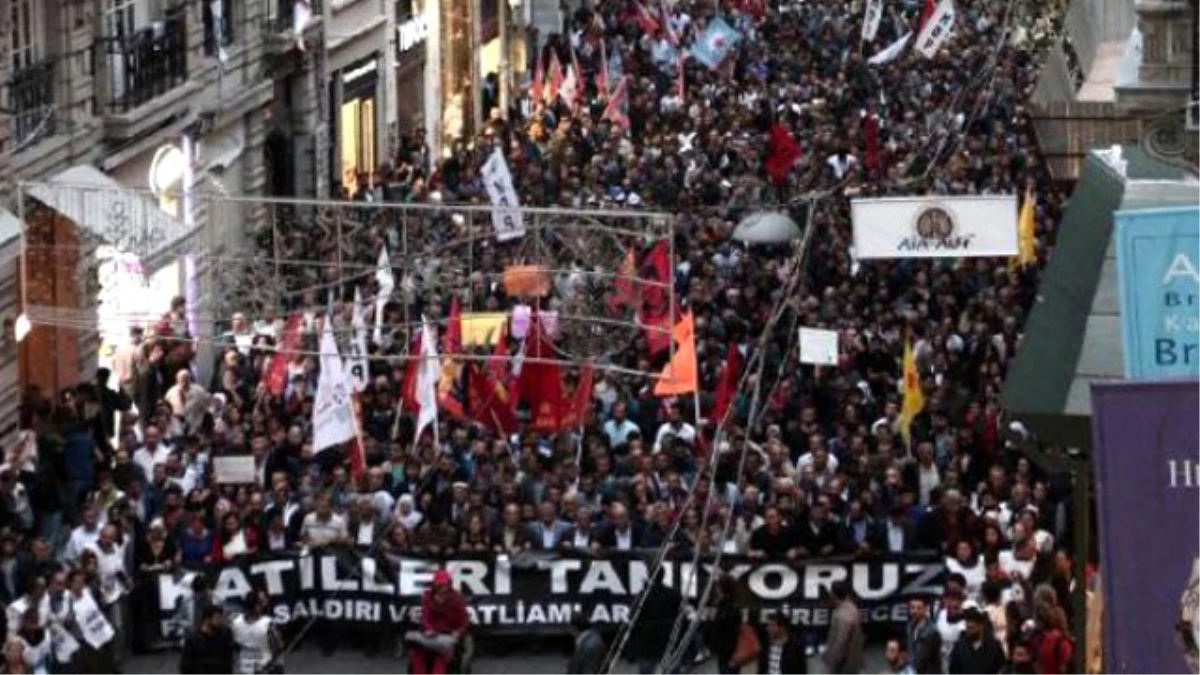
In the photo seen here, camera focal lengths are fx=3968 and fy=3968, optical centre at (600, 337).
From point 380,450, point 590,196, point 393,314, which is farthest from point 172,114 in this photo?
point 380,450

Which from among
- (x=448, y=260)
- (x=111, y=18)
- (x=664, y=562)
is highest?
(x=111, y=18)

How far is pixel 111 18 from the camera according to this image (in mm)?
41812

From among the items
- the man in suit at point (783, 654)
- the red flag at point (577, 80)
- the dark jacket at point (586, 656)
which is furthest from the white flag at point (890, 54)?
the dark jacket at point (586, 656)

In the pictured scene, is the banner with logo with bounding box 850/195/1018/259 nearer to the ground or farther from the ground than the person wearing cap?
farther from the ground

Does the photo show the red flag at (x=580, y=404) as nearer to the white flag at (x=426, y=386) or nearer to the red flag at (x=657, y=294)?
the red flag at (x=657, y=294)

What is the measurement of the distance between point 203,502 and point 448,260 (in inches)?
193

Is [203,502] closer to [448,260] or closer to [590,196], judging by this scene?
[448,260]

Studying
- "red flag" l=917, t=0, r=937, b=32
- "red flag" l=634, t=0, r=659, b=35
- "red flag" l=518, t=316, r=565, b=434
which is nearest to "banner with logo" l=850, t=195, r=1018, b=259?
"red flag" l=518, t=316, r=565, b=434

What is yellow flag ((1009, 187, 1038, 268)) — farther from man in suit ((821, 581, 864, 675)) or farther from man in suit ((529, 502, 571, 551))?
man in suit ((821, 581, 864, 675))

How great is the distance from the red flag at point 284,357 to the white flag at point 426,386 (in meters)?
1.22

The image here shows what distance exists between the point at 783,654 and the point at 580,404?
19.3 feet

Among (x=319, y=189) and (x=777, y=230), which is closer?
(x=777, y=230)

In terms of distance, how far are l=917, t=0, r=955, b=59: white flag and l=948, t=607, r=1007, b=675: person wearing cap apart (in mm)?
27958

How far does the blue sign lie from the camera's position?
16.7 meters
